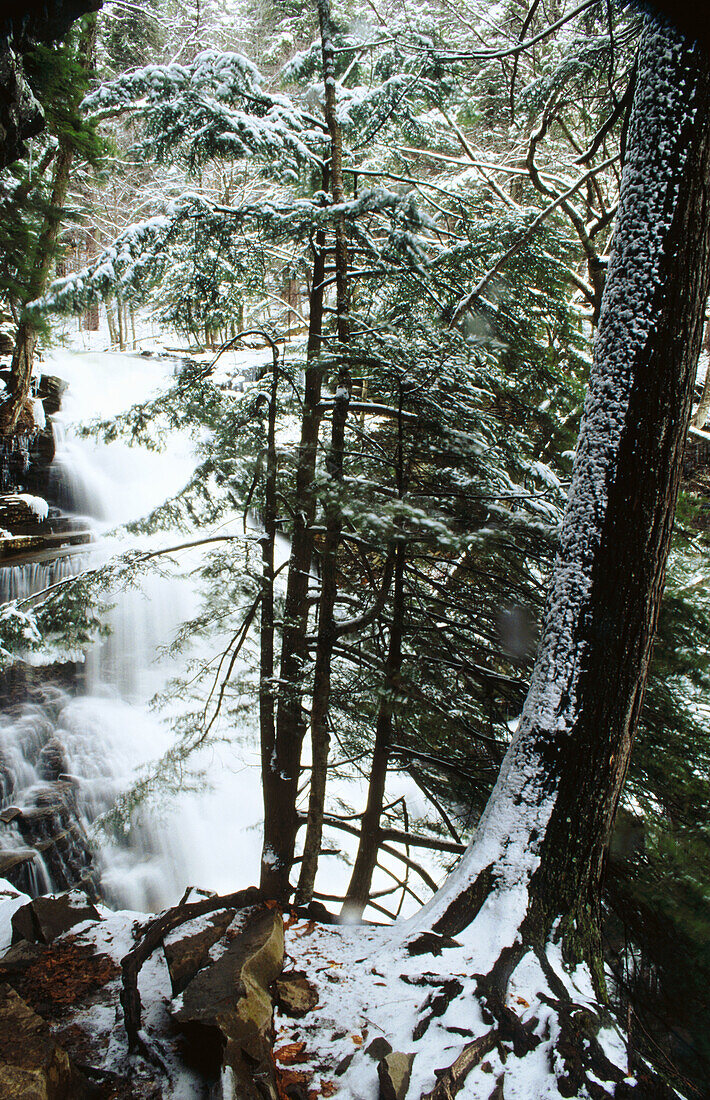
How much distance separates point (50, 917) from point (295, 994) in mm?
1922

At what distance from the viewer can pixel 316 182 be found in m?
5.33

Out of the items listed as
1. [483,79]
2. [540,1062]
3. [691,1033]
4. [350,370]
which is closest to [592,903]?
[540,1062]

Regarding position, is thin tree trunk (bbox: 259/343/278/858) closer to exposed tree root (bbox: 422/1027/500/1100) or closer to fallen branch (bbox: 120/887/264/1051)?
fallen branch (bbox: 120/887/264/1051)

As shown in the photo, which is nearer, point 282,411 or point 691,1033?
point 691,1033

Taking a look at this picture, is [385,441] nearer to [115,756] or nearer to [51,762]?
[115,756]

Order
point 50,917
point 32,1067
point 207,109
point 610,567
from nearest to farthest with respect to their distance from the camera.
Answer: point 32,1067
point 610,567
point 50,917
point 207,109

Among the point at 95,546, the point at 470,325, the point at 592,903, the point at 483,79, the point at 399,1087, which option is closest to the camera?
the point at 399,1087

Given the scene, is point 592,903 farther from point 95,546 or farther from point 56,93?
point 95,546

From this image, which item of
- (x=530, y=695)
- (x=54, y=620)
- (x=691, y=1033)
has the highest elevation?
(x=530, y=695)

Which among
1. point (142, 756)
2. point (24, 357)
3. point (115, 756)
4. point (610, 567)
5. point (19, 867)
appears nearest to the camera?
point (610, 567)

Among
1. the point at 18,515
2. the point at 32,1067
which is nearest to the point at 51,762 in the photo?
the point at 18,515

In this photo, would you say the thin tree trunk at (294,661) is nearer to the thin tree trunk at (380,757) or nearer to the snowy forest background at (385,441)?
the snowy forest background at (385,441)

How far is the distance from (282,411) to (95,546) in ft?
28.4

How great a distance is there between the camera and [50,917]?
3418mm
